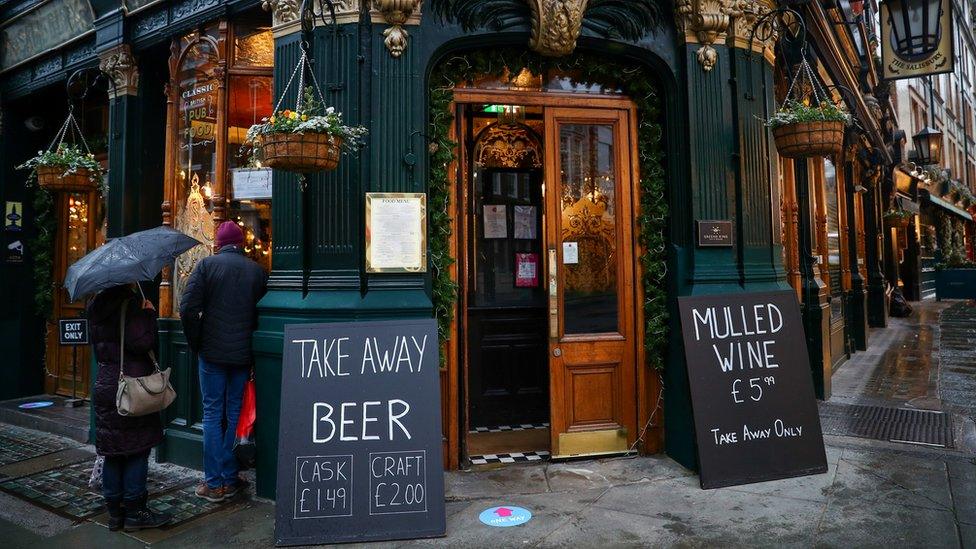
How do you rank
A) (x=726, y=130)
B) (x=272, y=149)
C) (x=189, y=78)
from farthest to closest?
1. (x=189, y=78)
2. (x=726, y=130)
3. (x=272, y=149)

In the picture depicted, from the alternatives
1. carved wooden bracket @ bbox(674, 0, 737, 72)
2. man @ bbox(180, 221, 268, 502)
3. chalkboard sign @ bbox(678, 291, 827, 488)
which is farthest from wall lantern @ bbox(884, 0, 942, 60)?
man @ bbox(180, 221, 268, 502)

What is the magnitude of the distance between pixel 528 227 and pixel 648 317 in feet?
7.31

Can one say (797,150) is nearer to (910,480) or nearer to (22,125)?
(910,480)

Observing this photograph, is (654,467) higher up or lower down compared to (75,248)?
lower down

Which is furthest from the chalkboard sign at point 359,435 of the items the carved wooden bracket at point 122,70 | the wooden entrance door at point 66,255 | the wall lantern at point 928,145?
the wall lantern at point 928,145

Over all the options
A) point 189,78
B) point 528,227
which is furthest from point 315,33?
point 528,227

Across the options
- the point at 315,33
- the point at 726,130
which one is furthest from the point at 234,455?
the point at 726,130

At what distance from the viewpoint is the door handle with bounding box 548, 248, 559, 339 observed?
17.5 feet

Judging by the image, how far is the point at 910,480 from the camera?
463 cm

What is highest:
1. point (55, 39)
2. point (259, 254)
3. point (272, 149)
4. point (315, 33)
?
point (55, 39)

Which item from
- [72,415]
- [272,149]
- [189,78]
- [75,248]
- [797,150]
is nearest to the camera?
[272,149]

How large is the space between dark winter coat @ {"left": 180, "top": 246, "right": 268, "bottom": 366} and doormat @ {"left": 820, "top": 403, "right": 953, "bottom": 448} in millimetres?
5571

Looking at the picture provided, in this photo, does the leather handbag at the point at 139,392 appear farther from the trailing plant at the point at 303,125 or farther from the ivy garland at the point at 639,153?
the ivy garland at the point at 639,153

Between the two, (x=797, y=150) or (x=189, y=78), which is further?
(x=189, y=78)
